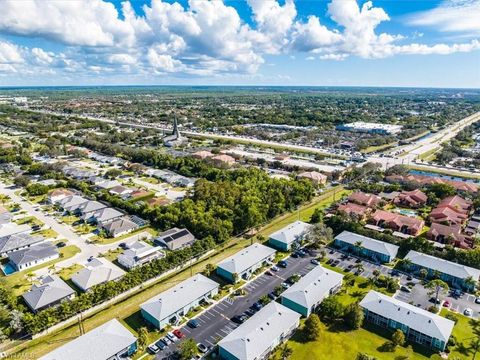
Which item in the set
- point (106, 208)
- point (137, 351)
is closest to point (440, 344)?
point (137, 351)

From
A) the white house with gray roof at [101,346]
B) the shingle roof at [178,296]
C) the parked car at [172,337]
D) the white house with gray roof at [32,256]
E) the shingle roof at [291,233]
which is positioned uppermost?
the shingle roof at [291,233]

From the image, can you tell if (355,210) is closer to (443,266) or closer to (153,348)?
(443,266)

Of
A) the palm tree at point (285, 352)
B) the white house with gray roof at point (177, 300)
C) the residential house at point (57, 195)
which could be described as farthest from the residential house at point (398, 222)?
the residential house at point (57, 195)

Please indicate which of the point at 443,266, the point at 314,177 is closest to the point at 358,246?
the point at 443,266

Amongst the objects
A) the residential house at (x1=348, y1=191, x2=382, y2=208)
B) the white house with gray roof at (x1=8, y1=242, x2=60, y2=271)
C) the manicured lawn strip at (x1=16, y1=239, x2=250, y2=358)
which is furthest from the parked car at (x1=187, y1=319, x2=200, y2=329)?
the residential house at (x1=348, y1=191, x2=382, y2=208)

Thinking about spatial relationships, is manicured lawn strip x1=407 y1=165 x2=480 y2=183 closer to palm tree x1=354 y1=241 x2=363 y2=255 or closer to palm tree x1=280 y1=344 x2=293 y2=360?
palm tree x1=354 y1=241 x2=363 y2=255

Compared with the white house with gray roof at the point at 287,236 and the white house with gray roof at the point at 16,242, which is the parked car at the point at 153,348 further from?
the white house with gray roof at the point at 16,242
